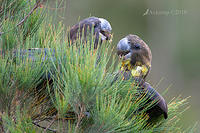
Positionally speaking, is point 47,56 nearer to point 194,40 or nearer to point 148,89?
point 148,89

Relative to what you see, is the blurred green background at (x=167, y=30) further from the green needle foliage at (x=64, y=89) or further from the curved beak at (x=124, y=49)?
the green needle foliage at (x=64, y=89)

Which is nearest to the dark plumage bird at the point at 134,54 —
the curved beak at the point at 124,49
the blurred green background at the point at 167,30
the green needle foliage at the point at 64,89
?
the curved beak at the point at 124,49

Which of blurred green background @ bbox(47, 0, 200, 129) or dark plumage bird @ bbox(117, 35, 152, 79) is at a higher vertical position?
dark plumage bird @ bbox(117, 35, 152, 79)

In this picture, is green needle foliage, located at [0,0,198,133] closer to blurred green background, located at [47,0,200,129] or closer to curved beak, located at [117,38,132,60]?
curved beak, located at [117,38,132,60]

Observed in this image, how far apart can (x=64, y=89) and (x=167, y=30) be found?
199 inches

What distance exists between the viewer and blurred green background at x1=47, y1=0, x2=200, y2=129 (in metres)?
5.83

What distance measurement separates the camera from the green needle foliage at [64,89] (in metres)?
1.25

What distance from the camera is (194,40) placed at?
A: 6.04 m

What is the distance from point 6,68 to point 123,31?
484 centimetres

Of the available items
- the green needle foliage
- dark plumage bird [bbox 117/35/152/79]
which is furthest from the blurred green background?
the green needle foliage

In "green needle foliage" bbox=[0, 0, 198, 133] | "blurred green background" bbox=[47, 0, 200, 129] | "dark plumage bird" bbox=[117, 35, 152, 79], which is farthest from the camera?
"blurred green background" bbox=[47, 0, 200, 129]

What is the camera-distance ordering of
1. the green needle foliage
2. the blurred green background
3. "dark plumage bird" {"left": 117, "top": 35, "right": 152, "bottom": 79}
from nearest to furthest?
the green needle foliage → "dark plumage bird" {"left": 117, "top": 35, "right": 152, "bottom": 79} → the blurred green background

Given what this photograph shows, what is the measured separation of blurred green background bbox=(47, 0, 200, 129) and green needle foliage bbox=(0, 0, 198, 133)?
14.4 feet

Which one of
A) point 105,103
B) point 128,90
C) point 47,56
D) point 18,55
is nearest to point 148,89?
point 128,90
